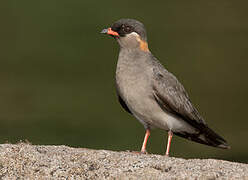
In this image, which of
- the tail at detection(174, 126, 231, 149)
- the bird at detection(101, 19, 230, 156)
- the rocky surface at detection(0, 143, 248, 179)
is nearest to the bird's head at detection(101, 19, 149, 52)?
the bird at detection(101, 19, 230, 156)

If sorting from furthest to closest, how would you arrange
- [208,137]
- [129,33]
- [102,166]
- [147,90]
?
[208,137] → [129,33] → [147,90] → [102,166]

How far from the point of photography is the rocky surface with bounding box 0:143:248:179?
21.1 feet

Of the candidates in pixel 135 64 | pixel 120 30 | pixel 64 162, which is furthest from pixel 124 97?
pixel 64 162

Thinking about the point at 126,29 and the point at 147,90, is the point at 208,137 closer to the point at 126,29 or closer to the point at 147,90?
the point at 147,90

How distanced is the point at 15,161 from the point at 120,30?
2.84 meters

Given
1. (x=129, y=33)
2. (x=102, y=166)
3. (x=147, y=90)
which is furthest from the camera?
(x=129, y=33)

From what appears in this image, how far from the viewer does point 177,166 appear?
6.68 metres

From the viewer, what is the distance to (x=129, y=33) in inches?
327

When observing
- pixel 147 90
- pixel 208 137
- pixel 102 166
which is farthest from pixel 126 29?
pixel 102 166

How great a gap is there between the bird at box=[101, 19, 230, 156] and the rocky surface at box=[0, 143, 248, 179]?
0.99 meters

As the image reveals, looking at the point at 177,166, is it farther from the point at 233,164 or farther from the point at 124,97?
the point at 124,97

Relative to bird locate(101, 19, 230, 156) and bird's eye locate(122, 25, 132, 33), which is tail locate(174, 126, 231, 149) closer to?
bird locate(101, 19, 230, 156)

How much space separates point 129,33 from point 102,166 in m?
2.59

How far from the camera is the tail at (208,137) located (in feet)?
28.6
